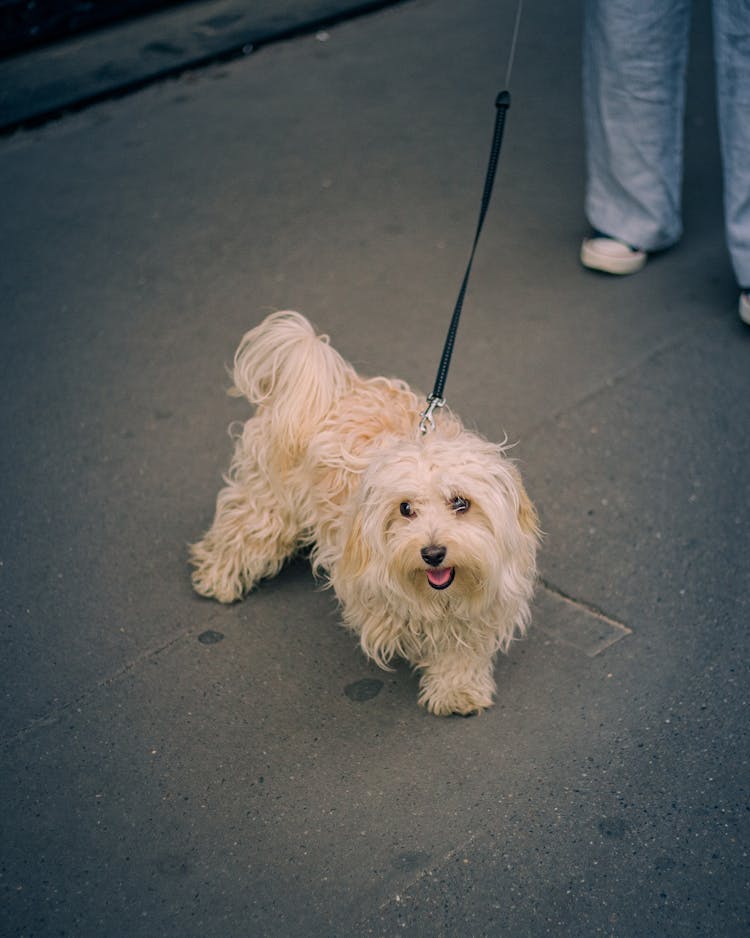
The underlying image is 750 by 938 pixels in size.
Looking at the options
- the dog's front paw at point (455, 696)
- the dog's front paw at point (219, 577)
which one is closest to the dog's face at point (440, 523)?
the dog's front paw at point (455, 696)

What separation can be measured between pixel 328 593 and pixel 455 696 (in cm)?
71

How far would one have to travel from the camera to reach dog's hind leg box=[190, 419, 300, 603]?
3.23m

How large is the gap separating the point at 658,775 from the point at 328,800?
91 cm

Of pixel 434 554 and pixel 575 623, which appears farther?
pixel 575 623

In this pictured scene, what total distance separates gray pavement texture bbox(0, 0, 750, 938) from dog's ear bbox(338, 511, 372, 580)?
541mm

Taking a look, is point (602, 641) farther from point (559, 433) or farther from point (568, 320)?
point (568, 320)

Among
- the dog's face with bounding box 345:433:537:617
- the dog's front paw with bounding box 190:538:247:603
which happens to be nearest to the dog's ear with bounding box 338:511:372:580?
the dog's face with bounding box 345:433:537:617

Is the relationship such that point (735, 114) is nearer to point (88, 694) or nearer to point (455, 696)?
point (455, 696)

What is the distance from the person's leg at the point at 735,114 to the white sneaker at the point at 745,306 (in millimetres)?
33

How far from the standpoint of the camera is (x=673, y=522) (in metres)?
3.58

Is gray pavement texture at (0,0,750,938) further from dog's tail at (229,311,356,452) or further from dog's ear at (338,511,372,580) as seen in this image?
dog's tail at (229,311,356,452)

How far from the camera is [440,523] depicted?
246 centimetres

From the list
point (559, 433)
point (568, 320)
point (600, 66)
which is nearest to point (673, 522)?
point (559, 433)

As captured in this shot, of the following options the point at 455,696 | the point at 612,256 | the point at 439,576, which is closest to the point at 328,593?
the point at 455,696
